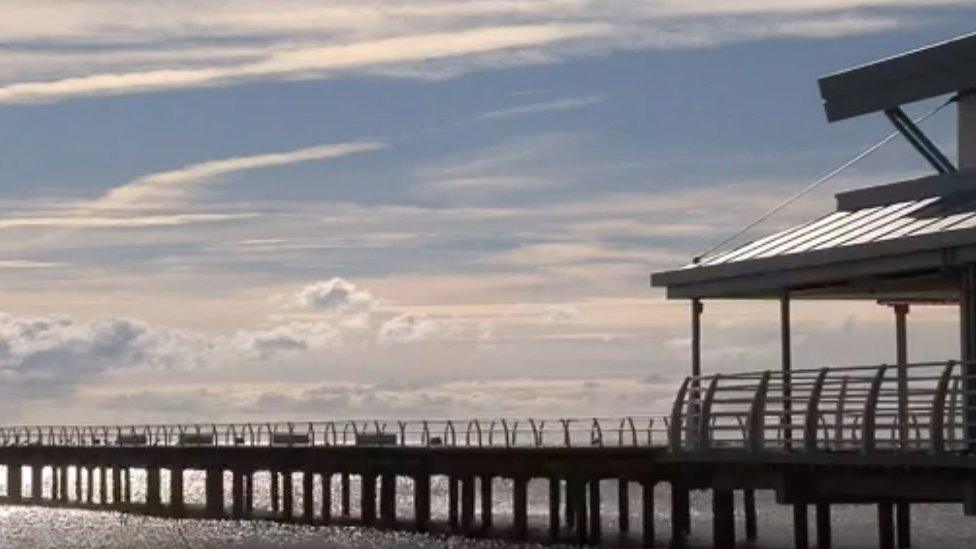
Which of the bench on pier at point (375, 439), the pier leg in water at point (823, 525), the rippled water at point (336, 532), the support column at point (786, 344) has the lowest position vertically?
the rippled water at point (336, 532)

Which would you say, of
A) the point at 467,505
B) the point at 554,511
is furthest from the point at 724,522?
the point at 467,505

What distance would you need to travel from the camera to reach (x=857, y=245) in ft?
120

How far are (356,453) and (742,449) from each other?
144ft

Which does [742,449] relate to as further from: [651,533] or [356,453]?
[356,453]

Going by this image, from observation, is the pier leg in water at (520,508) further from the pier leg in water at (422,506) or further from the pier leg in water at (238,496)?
the pier leg in water at (238,496)

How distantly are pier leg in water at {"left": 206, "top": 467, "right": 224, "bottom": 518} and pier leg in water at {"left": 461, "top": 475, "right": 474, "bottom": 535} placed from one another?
17.5 m

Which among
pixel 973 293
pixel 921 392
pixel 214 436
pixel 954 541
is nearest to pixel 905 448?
pixel 921 392

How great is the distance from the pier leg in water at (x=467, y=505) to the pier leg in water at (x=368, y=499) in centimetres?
536

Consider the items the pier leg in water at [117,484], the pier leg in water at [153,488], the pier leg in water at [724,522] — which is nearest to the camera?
the pier leg in water at [724,522]

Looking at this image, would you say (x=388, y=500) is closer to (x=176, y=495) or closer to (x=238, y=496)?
(x=238, y=496)

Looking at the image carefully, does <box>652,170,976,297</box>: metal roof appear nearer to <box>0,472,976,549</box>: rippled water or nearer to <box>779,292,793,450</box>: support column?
<box>779,292,793,450</box>: support column

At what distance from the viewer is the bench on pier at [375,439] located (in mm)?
82312

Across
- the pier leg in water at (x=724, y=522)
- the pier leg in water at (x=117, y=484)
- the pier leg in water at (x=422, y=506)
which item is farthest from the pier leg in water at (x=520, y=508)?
the pier leg in water at (x=117, y=484)

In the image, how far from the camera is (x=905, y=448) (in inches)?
1281
